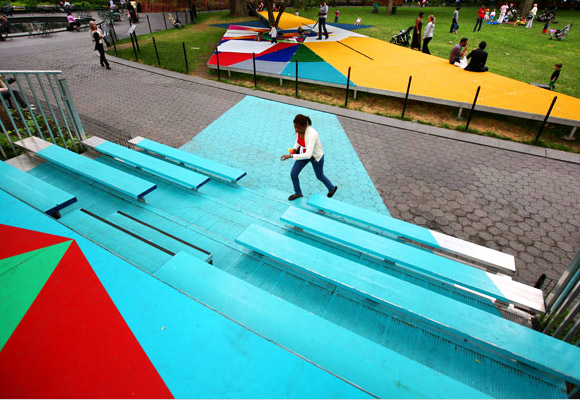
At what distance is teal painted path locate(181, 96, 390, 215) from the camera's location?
6184 millimetres

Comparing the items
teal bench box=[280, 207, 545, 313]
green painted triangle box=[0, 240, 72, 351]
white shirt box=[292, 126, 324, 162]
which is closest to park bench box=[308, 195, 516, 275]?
teal bench box=[280, 207, 545, 313]

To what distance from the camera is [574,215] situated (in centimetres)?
565

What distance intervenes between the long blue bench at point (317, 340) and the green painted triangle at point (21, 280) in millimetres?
974

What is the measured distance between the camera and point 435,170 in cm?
690

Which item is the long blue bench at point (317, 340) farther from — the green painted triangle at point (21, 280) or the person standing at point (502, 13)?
the person standing at point (502, 13)

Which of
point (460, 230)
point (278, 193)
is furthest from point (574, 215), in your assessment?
point (278, 193)

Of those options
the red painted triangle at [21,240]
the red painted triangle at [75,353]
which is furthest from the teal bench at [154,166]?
the red painted triangle at [75,353]

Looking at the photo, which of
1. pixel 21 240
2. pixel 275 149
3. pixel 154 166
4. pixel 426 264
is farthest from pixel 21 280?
pixel 275 149

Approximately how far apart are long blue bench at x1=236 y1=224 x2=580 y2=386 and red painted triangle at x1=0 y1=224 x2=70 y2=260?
194cm

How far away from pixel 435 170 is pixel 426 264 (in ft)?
13.0

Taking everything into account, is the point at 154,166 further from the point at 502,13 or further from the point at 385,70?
the point at 502,13

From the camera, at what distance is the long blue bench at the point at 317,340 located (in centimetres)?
222

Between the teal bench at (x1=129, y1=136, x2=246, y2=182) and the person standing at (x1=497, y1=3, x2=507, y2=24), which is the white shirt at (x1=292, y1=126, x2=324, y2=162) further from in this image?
the person standing at (x1=497, y1=3, x2=507, y2=24)

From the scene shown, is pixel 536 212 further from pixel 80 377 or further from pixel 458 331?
pixel 80 377
